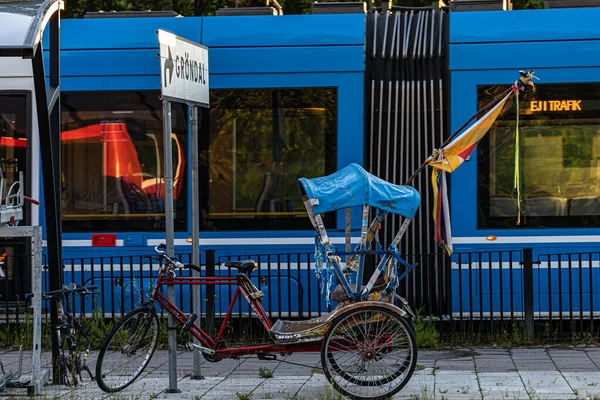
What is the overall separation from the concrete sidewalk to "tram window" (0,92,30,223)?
233 centimetres

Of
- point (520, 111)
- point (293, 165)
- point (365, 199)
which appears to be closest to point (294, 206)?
point (293, 165)

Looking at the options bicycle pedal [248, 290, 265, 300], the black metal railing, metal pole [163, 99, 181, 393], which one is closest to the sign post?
metal pole [163, 99, 181, 393]

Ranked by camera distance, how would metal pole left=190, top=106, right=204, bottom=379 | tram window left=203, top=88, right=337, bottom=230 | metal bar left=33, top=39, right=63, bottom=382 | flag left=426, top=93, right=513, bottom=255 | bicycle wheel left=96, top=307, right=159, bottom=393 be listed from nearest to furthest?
bicycle wheel left=96, top=307, right=159, bottom=393 → metal bar left=33, top=39, right=63, bottom=382 → metal pole left=190, top=106, right=204, bottom=379 → flag left=426, top=93, right=513, bottom=255 → tram window left=203, top=88, right=337, bottom=230

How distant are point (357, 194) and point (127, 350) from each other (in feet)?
7.19

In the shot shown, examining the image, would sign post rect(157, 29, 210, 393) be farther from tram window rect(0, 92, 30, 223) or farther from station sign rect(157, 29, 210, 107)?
tram window rect(0, 92, 30, 223)

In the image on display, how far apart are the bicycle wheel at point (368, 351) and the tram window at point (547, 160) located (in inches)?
144

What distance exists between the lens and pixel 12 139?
1169cm

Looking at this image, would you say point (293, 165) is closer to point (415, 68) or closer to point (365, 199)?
point (415, 68)

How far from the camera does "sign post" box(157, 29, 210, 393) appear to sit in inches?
312

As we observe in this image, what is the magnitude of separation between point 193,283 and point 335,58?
166 inches

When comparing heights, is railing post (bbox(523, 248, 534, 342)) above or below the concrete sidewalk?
above

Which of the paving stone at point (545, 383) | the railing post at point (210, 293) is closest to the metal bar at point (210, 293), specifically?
the railing post at point (210, 293)

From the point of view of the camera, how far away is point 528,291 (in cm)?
1055

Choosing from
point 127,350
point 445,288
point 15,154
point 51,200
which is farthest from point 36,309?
point 445,288
